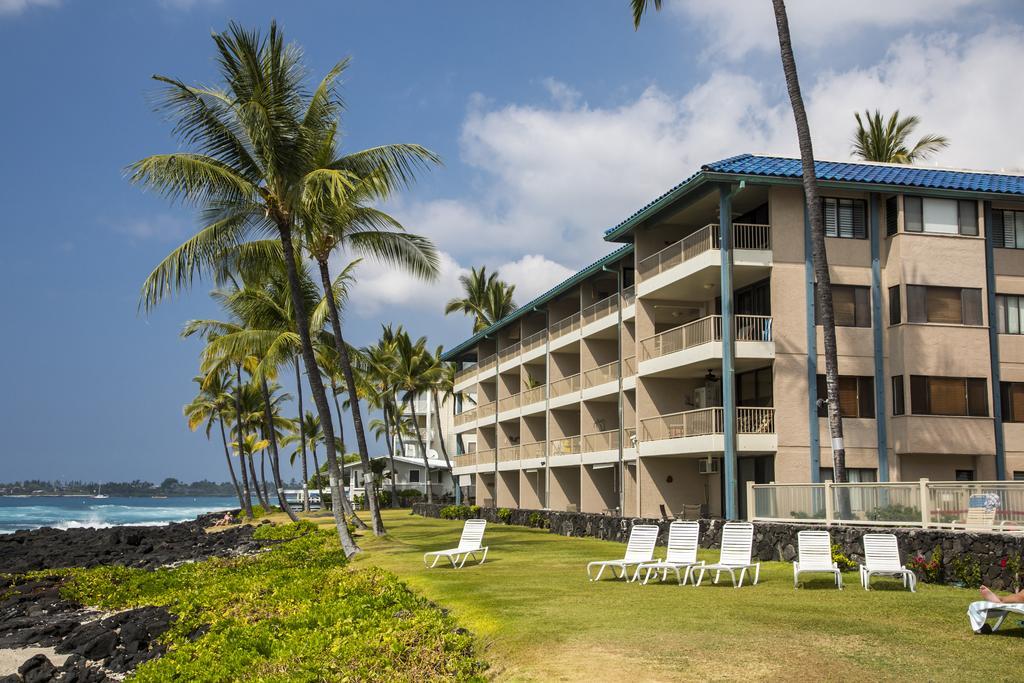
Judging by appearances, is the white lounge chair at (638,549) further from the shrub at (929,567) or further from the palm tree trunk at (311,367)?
the palm tree trunk at (311,367)

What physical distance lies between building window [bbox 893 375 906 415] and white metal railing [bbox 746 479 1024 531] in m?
5.95

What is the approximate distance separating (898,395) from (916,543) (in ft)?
34.3

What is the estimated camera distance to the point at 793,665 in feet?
31.4

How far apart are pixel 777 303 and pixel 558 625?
17769 millimetres

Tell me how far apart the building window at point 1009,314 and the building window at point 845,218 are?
4564 millimetres

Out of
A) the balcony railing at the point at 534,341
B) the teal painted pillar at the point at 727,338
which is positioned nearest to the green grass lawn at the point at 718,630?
the teal painted pillar at the point at 727,338

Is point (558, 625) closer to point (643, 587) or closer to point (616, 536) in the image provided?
point (643, 587)

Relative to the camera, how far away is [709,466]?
30.6 metres

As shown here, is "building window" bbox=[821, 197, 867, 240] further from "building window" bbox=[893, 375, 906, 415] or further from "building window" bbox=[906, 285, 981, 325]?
"building window" bbox=[893, 375, 906, 415]

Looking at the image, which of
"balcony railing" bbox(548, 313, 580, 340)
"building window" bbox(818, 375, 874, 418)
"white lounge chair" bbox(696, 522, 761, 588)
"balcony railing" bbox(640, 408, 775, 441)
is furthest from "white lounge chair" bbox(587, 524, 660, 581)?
"balcony railing" bbox(548, 313, 580, 340)

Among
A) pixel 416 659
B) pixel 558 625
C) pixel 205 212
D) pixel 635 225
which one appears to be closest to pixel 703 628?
pixel 558 625

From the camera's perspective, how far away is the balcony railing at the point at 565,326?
132 ft

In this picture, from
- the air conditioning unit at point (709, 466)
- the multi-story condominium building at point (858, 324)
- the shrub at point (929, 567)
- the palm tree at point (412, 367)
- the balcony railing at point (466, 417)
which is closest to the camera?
the shrub at point (929, 567)

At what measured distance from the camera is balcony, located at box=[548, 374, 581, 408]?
40000 mm
